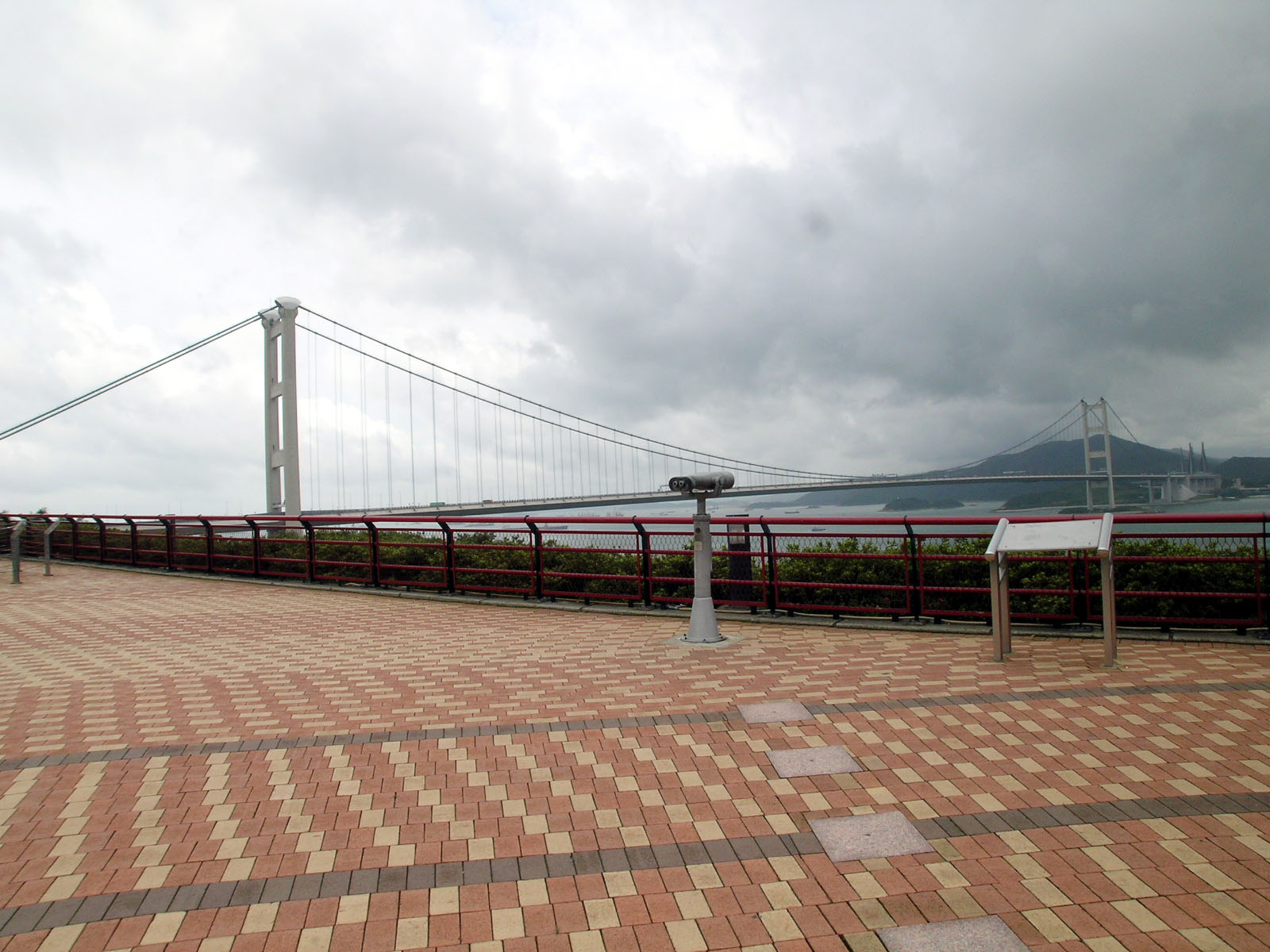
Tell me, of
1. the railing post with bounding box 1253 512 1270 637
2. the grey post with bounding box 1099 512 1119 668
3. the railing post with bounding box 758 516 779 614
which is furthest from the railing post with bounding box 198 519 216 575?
the railing post with bounding box 1253 512 1270 637

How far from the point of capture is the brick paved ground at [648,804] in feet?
9.44

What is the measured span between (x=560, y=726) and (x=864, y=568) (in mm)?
4932

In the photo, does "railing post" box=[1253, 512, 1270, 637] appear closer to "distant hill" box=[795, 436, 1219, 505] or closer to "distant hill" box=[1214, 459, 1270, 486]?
"distant hill" box=[795, 436, 1219, 505]

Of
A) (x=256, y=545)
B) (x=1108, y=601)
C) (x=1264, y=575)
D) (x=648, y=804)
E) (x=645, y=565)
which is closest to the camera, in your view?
(x=648, y=804)

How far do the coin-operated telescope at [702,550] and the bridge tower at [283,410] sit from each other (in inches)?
653

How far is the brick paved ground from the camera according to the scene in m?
2.88

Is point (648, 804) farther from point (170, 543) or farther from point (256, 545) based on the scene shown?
point (170, 543)

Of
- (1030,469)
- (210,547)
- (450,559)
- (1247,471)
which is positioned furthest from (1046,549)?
(1030,469)

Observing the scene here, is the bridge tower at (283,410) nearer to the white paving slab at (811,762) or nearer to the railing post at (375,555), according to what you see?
the railing post at (375,555)

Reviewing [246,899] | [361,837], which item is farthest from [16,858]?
[361,837]

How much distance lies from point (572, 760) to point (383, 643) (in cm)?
408

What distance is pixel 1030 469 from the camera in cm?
5141

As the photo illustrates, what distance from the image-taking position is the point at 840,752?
4.38 m

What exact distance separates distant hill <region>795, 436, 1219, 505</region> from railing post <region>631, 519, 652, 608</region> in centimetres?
2050
